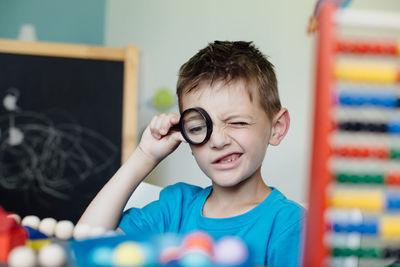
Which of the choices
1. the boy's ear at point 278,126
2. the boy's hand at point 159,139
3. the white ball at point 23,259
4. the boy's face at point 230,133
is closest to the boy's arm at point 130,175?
the boy's hand at point 159,139

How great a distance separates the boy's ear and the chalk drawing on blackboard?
1.41 meters

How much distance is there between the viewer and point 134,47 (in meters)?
2.35

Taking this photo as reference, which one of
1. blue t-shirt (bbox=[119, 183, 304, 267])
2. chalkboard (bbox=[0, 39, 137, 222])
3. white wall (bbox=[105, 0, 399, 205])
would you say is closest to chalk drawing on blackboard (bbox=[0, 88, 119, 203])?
chalkboard (bbox=[0, 39, 137, 222])

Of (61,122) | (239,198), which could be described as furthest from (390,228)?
(61,122)

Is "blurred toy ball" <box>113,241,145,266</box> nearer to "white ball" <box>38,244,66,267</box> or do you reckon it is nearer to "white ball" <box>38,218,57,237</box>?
"white ball" <box>38,244,66,267</box>

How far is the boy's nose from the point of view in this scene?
0.90 meters

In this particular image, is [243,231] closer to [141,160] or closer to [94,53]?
[141,160]

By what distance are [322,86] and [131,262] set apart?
0.72 feet

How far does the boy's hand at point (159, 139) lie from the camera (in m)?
1.03

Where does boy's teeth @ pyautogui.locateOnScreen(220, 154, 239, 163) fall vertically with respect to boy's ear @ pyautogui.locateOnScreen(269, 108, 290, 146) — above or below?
below

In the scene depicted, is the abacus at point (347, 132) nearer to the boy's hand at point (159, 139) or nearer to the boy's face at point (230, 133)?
the boy's face at point (230, 133)

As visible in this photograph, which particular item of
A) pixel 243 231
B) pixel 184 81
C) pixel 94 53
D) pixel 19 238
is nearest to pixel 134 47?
pixel 94 53

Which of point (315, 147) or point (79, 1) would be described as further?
point (79, 1)

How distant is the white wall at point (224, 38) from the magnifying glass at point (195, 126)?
25.1 inches
